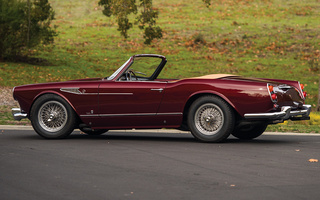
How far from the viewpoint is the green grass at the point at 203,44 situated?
102 ft

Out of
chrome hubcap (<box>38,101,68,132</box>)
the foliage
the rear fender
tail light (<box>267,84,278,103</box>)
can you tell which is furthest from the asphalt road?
the foliage

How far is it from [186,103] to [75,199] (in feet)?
16.3

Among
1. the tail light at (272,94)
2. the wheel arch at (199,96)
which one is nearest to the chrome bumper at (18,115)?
the wheel arch at (199,96)

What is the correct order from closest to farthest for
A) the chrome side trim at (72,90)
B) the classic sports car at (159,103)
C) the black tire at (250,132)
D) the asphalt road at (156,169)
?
the asphalt road at (156,169) → the classic sports car at (159,103) → the chrome side trim at (72,90) → the black tire at (250,132)

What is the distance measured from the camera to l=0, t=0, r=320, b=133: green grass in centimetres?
3095

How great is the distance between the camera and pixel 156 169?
794cm

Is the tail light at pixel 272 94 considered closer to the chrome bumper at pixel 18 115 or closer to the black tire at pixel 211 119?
the black tire at pixel 211 119

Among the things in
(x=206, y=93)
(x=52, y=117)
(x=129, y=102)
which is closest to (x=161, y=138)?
(x=129, y=102)

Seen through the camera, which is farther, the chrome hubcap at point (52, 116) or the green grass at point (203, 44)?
the green grass at point (203, 44)

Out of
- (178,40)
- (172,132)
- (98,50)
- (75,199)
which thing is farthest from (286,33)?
(75,199)

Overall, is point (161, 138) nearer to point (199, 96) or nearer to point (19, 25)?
point (199, 96)

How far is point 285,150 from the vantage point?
10.1 meters

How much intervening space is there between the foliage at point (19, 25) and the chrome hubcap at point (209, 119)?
19.5 meters

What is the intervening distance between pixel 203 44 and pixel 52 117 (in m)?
28.3
